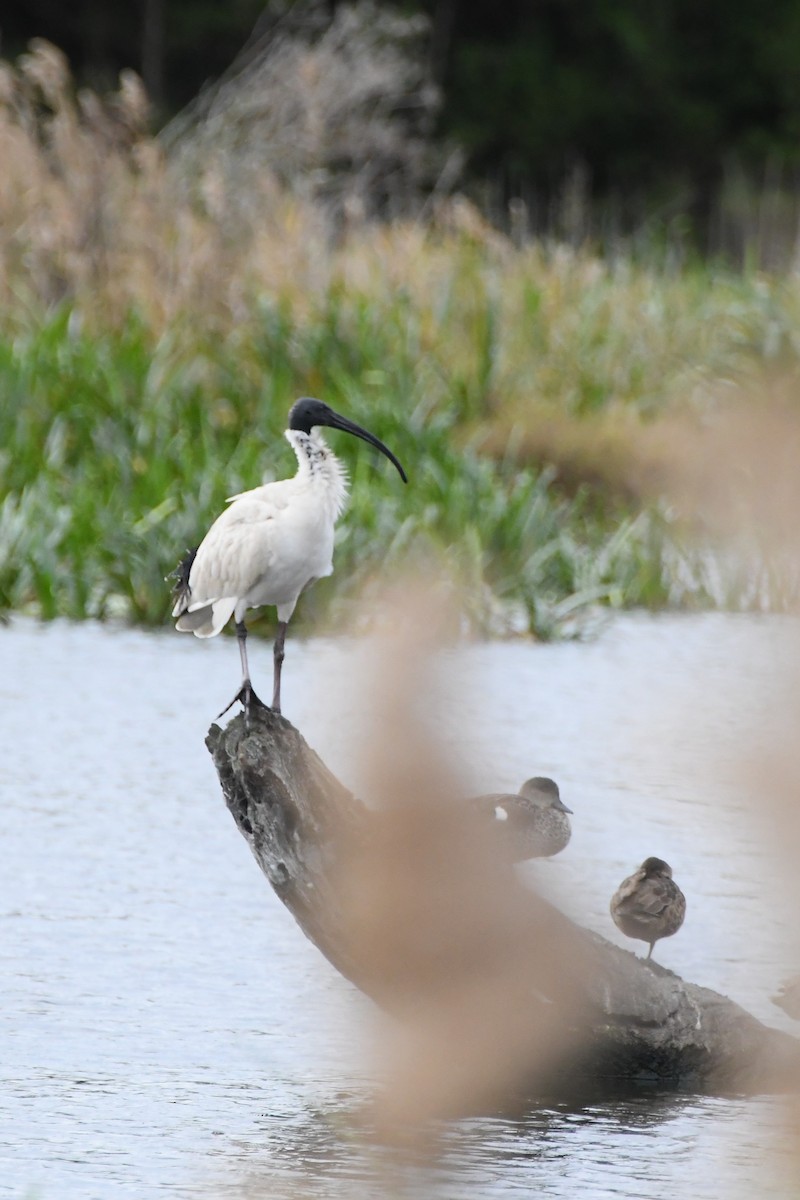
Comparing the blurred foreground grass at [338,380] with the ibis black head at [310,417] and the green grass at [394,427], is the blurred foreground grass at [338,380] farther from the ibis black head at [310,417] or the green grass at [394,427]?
the ibis black head at [310,417]

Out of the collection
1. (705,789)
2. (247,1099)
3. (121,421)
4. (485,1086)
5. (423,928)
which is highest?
(121,421)

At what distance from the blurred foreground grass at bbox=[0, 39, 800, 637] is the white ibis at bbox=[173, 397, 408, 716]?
4.11 meters

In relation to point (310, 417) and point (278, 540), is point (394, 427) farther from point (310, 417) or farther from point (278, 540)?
point (278, 540)

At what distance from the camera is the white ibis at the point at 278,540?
4039 millimetres

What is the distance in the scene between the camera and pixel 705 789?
133 centimetres

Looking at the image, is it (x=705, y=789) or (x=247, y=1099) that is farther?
(x=247, y=1099)

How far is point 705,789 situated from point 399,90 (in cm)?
1925

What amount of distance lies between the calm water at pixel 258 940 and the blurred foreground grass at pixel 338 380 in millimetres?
1382

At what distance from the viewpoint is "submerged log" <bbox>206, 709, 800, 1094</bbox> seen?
3.45m

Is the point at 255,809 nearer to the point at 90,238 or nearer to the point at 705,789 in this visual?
the point at 705,789

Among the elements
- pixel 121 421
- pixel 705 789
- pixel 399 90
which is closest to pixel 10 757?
pixel 121 421

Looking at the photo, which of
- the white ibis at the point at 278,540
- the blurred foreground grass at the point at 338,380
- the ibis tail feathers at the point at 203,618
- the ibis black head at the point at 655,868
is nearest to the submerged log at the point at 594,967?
the ibis black head at the point at 655,868

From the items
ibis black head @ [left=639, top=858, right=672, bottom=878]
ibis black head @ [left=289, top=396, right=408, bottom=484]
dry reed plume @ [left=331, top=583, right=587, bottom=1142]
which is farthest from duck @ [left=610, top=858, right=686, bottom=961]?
ibis black head @ [left=289, top=396, right=408, bottom=484]

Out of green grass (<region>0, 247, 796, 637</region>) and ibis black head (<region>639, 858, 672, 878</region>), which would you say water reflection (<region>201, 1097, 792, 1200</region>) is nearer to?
ibis black head (<region>639, 858, 672, 878</region>)
